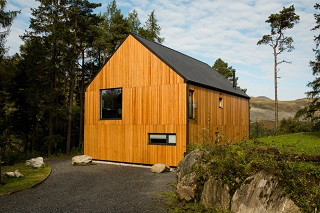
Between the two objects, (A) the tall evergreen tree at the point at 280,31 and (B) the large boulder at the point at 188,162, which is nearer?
(B) the large boulder at the point at 188,162

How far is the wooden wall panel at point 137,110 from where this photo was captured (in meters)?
14.7

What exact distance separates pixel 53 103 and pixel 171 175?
1304 cm

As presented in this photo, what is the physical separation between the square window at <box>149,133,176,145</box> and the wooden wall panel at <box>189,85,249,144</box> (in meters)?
0.98

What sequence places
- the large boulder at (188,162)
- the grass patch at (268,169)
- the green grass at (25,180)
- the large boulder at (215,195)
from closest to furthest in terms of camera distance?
the grass patch at (268,169)
the large boulder at (215,195)
the large boulder at (188,162)
the green grass at (25,180)

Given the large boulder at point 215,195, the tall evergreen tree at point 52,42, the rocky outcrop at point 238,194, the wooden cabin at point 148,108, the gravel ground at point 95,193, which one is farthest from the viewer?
the tall evergreen tree at point 52,42

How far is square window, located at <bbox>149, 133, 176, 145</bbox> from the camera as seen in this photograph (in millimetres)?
14680

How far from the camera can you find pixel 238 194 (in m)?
6.85

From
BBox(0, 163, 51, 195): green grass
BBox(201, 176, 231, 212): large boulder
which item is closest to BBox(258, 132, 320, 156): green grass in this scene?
BBox(201, 176, 231, 212): large boulder

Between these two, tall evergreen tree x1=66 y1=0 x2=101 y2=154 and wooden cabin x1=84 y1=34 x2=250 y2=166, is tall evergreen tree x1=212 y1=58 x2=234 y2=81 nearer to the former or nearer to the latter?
tall evergreen tree x1=66 y1=0 x2=101 y2=154

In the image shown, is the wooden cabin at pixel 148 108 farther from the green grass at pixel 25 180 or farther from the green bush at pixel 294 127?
the green bush at pixel 294 127

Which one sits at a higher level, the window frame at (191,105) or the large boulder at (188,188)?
the window frame at (191,105)

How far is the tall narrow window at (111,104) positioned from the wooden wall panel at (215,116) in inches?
191

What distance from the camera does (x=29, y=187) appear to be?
35.1 ft

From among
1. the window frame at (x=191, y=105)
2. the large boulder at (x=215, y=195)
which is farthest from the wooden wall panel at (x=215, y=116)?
the large boulder at (x=215, y=195)
